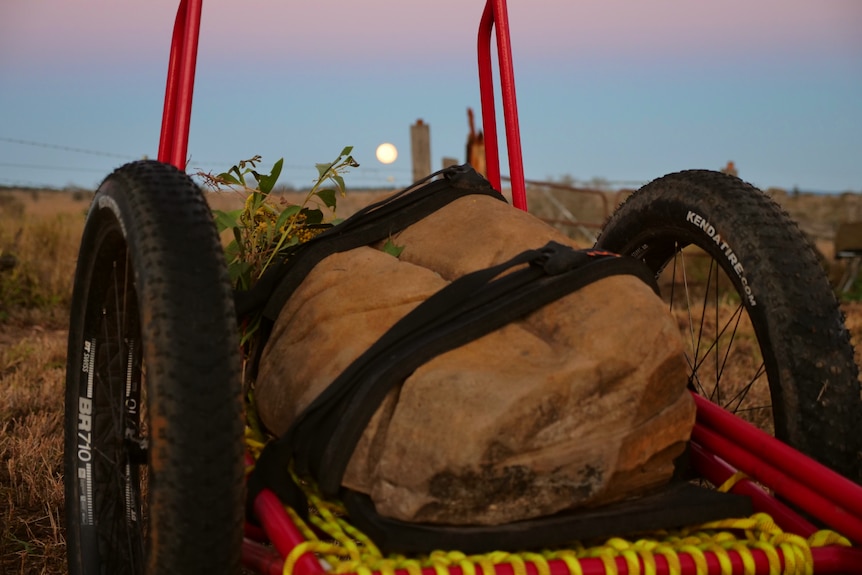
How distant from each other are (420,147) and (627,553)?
32.0ft

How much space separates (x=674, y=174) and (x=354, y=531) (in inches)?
48.1

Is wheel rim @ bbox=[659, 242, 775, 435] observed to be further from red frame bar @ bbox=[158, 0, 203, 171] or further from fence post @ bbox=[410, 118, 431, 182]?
fence post @ bbox=[410, 118, 431, 182]

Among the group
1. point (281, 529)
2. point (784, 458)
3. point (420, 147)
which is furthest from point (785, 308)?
point (420, 147)

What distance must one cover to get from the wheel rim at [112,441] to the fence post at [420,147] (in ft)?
28.7

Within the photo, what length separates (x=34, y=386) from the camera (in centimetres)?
413

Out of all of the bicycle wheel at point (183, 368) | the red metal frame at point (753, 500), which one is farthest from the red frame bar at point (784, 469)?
the bicycle wheel at point (183, 368)

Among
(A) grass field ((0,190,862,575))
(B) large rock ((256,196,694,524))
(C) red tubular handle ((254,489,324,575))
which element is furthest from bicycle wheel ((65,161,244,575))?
(A) grass field ((0,190,862,575))

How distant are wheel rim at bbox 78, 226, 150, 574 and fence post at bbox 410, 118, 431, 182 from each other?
28.7 ft

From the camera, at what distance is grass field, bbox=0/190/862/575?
2.52 m

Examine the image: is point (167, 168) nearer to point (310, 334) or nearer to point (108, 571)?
point (310, 334)

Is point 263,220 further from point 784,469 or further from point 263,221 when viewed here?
point 784,469

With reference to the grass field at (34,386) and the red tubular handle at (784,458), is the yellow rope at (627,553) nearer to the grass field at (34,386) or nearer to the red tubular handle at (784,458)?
the red tubular handle at (784,458)

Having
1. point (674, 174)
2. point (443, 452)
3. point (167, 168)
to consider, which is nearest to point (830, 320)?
point (674, 174)

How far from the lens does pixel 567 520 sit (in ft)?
4.51
